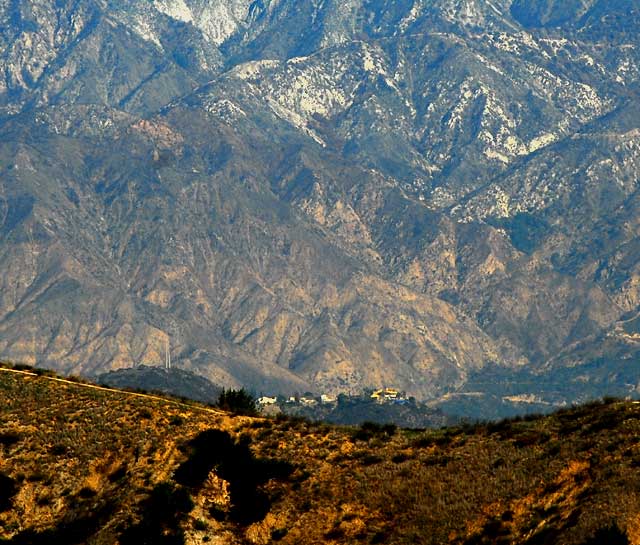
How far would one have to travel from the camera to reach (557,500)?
6041 cm

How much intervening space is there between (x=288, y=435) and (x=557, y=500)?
20.0 meters

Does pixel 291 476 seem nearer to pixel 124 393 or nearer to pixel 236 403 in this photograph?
pixel 124 393

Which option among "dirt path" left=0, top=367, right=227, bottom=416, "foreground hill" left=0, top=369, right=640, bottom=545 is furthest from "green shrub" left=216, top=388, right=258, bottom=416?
"foreground hill" left=0, top=369, right=640, bottom=545

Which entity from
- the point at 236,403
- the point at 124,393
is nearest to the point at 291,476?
the point at 124,393

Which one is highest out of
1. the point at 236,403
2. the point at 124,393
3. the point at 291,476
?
the point at 291,476

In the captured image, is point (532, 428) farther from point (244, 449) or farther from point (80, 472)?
point (80, 472)

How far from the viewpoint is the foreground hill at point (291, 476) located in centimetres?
6169

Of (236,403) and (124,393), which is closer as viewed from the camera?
(124,393)

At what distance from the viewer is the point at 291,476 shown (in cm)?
7138

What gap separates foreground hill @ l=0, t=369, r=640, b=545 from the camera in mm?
61688

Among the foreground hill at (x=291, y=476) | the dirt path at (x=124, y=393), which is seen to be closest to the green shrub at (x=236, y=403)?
the dirt path at (x=124, y=393)

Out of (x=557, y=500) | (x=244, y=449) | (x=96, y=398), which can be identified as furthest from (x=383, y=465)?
(x=96, y=398)

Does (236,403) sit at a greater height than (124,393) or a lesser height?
greater

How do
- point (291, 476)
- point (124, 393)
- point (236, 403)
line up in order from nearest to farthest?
point (291, 476) < point (124, 393) < point (236, 403)
